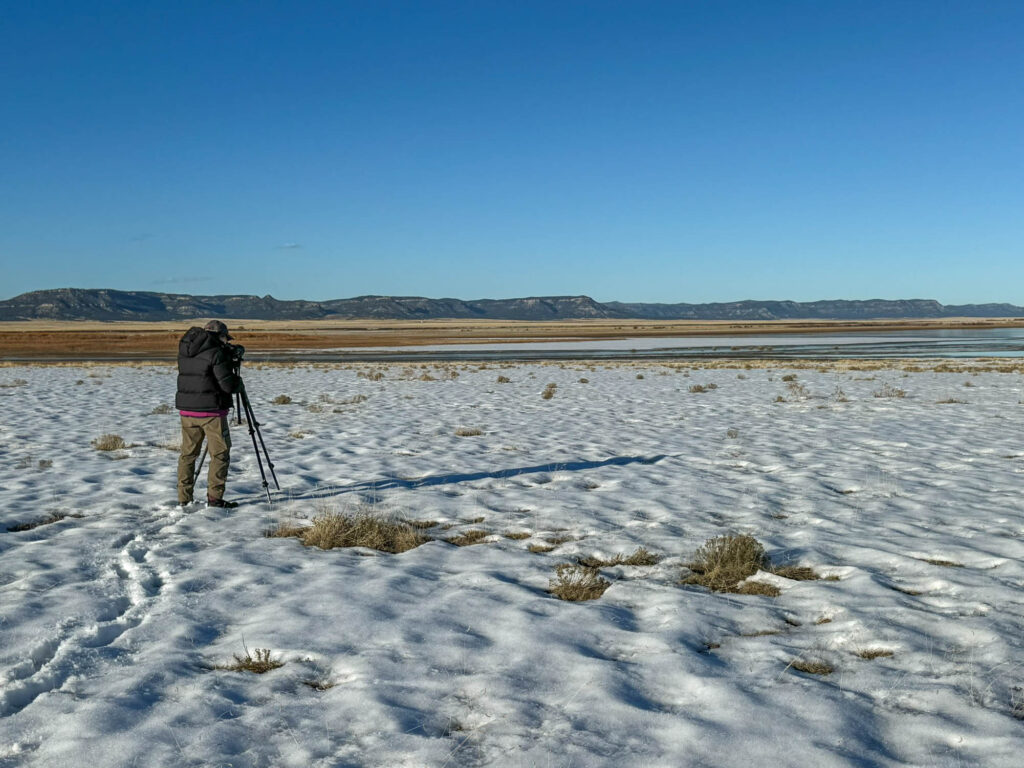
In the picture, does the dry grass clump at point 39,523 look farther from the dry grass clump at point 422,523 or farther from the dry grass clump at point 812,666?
the dry grass clump at point 812,666

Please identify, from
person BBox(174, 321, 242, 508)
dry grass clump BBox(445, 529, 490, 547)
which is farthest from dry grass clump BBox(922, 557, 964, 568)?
person BBox(174, 321, 242, 508)

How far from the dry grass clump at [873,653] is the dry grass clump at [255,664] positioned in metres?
3.67

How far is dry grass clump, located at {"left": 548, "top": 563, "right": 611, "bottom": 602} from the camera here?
19.0 ft

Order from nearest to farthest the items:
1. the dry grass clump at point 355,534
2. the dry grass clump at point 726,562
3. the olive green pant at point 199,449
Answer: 1. the dry grass clump at point 726,562
2. the dry grass clump at point 355,534
3. the olive green pant at point 199,449

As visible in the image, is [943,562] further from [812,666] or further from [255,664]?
[255,664]

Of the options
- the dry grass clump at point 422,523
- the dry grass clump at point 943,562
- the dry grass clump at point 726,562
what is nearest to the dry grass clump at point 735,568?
the dry grass clump at point 726,562

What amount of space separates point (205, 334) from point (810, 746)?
24.4ft

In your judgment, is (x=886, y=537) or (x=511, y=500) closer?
(x=886, y=537)

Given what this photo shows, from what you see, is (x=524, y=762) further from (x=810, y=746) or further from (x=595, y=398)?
(x=595, y=398)

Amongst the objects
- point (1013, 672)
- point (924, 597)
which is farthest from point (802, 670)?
point (924, 597)

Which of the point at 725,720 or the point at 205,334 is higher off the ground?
the point at 205,334

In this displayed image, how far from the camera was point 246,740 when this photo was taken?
374 centimetres

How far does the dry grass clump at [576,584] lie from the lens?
19.0 ft

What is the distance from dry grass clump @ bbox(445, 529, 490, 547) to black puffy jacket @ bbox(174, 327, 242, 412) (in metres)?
3.20
